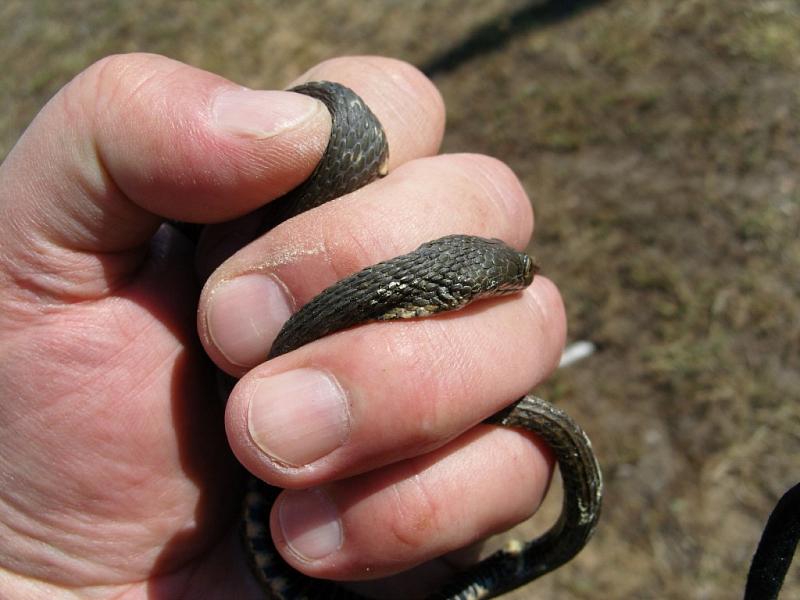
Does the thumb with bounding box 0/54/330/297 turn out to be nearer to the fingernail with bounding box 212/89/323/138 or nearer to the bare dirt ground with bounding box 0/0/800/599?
the fingernail with bounding box 212/89/323/138

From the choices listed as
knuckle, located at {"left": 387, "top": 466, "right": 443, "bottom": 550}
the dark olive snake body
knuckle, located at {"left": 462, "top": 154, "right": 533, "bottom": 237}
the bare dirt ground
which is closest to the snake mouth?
the dark olive snake body

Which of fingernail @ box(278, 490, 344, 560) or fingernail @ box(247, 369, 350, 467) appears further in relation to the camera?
fingernail @ box(278, 490, 344, 560)

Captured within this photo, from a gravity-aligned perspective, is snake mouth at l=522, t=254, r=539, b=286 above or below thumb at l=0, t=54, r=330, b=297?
below

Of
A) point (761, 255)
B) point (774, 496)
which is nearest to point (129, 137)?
point (774, 496)

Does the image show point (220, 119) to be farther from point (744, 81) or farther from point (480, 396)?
point (744, 81)

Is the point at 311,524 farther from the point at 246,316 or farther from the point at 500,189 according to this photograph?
the point at 500,189

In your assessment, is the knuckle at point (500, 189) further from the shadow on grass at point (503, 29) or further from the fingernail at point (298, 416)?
the shadow on grass at point (503, 29)

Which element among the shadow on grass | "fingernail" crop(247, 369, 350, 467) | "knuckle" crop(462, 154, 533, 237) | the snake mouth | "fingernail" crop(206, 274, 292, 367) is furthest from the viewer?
the shadow on grass

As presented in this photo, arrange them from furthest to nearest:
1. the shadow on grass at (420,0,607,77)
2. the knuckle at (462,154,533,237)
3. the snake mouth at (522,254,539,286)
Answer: the shadow on grass at (420,0,607,77) → the knuckle at (462,154,533,237) → the snake mouth at (522,254,539,286)

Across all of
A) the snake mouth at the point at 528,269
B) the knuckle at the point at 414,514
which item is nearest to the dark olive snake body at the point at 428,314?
the snake mouth at the point at 528,269
